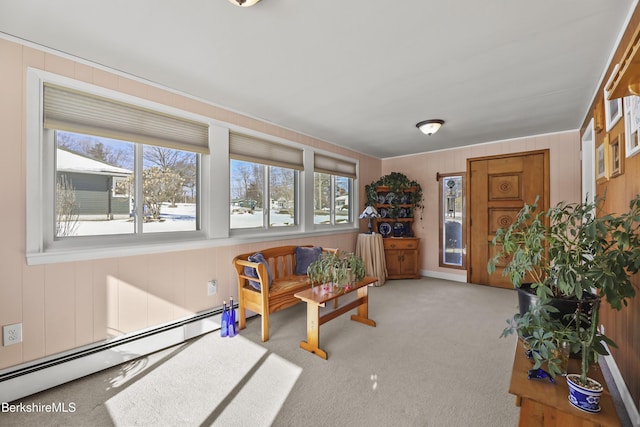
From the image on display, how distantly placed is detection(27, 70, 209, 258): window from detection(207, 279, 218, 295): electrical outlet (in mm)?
506

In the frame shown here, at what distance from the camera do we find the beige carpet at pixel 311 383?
5.64 feet

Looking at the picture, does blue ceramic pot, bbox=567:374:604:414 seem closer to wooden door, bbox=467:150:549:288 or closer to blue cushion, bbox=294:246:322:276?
blue cushion, bbox=294:246:322:276

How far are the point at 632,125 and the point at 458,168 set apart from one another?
347 cm

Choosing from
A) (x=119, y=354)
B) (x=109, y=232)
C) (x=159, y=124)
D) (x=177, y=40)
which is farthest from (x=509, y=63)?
(x=119, y=354)

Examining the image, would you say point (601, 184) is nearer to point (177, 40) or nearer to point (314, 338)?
point (314, 338)

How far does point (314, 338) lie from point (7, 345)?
7.06ft

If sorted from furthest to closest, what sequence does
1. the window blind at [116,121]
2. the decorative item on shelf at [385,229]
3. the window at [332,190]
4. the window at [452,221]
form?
the decorative item on shelf at [385,229] → the window at [452,221] → the window at [332,190] → the window blind at [116,121]

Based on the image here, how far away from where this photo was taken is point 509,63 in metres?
2.23

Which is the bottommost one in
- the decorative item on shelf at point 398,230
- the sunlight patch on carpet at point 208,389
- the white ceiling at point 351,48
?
the sunlight patch on carpet at point 208,389

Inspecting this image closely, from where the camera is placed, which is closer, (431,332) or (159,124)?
(159,124)

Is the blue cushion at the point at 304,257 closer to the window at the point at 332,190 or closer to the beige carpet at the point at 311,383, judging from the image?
the beige carpet at the point at 311,383

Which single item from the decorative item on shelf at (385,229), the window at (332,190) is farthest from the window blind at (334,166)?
the decorative item on shelf at (385,229)

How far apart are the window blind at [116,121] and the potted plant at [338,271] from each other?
67.8 inches

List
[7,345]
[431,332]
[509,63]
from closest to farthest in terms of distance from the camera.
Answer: [7,345] → [509,63] → [431,332]
